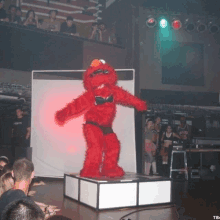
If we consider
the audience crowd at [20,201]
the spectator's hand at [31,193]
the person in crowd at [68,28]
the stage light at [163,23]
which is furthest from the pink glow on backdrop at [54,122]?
the stage light at [163,23]

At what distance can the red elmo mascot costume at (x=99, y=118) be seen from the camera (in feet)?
11.5

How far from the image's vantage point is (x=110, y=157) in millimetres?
3535

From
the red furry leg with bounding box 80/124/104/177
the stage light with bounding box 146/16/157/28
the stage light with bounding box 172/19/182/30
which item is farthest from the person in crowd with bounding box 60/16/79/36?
the red furry leg with bounding box 80/124/104/177

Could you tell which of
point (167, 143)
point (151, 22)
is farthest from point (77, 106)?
point (151, 22)

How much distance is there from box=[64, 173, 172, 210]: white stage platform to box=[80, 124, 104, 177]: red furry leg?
0.15 m

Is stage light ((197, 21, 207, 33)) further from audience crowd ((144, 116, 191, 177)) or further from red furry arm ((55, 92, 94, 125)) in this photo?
red furry arm ((55, 92, 94, 125))

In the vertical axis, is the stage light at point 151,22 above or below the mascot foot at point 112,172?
above

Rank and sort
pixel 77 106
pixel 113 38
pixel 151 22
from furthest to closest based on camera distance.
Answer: pixel 113 38 < pixel 151 22 < pixel 77 106

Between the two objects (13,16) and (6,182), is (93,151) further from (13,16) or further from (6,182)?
(13,16)

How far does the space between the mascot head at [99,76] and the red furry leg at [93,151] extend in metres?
0.52

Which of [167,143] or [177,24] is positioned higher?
[177,24]

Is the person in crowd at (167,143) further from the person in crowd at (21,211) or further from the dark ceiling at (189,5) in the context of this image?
the person in crowd at (21,211)

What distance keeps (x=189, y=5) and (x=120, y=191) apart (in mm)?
5654

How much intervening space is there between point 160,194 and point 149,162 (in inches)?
116
